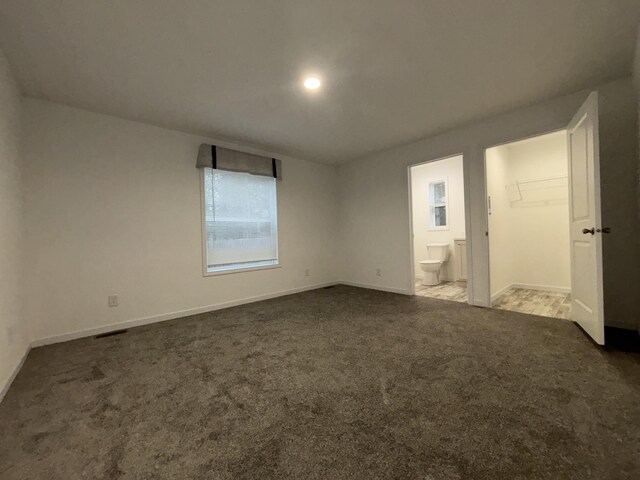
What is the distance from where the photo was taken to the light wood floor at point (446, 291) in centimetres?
388

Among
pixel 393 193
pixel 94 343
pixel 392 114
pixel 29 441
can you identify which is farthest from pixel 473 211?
pixel 94 343

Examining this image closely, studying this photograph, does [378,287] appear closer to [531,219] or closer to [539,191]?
[531,219]

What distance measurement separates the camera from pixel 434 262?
4777 millimetres

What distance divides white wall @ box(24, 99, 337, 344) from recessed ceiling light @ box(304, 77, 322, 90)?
180cm

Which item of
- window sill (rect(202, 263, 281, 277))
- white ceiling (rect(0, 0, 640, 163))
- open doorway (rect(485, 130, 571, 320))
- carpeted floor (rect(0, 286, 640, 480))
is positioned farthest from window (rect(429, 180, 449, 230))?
window sill (rect(202, 263, 281, 277))

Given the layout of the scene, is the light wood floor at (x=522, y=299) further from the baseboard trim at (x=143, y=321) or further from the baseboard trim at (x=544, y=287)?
the baseboard trim at (x=143, y=321)

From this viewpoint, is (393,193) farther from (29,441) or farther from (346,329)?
(29,441)

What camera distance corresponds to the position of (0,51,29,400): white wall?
1833 mm

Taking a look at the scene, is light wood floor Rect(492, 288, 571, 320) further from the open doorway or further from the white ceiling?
the white ceiling

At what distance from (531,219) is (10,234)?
625 cm

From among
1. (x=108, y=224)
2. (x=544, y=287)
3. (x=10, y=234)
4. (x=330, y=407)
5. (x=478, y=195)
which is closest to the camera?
(x=330, y=407)

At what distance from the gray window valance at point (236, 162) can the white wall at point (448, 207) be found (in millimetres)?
2630

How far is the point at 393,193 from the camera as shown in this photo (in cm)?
431

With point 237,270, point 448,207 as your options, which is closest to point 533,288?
point 448,207
